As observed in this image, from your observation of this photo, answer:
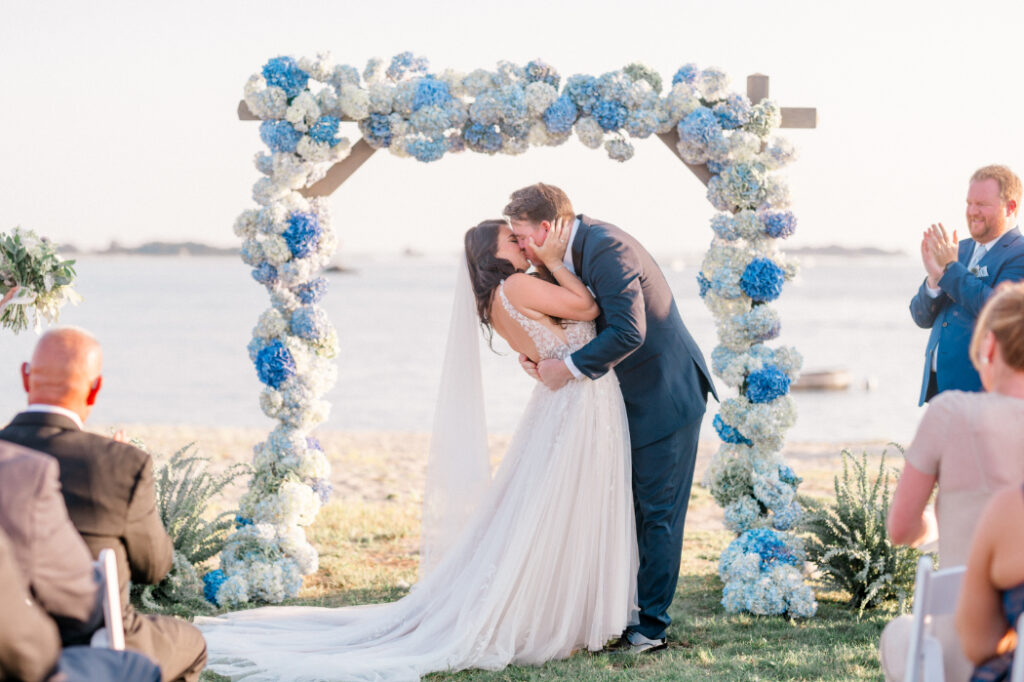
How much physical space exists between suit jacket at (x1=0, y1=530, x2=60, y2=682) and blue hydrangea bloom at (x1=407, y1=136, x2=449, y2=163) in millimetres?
3420

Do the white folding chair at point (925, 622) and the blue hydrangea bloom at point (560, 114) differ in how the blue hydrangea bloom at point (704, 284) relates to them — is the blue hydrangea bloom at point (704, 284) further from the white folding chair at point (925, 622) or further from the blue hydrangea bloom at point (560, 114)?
the white folding chair at point (925, 622)

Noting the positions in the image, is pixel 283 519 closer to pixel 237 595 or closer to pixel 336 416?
pixel 237 595

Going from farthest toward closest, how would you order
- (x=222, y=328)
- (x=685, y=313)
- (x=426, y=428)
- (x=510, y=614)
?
(x=685, y=313) < (x=222, y=328) < (x=426, y=428) < (x=510, y=614)

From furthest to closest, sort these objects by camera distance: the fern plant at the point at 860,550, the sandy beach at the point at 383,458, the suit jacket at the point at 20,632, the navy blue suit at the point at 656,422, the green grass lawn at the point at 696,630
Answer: the sandy beach at the point at 383,458 < the fern plant at the point at 860,550 < the navy blue suit at the point at 656,422 < the green grass lawn at the point at 696,630 < the suit jacket at the point at 20,632

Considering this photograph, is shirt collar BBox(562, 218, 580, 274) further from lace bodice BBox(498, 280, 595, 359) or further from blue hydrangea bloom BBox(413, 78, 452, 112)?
blue hydrangea bloom BBox(413, 78, 452, 112)

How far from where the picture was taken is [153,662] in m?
2.57

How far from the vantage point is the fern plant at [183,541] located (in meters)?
5.11

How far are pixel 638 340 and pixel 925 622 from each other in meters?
2.04

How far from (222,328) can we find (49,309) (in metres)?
29.6

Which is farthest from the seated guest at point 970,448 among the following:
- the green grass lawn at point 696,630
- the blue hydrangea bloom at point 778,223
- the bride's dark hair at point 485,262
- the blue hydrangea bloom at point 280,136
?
the blue hydrangea bloom at point 280,136

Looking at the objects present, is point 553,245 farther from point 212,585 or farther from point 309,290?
point 212,585

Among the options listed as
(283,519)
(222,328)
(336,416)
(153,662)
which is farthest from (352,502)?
(222,328)

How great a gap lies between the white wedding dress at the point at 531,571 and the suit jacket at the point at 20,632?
197 centimetres

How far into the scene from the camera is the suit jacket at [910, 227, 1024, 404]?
14.3 feet
